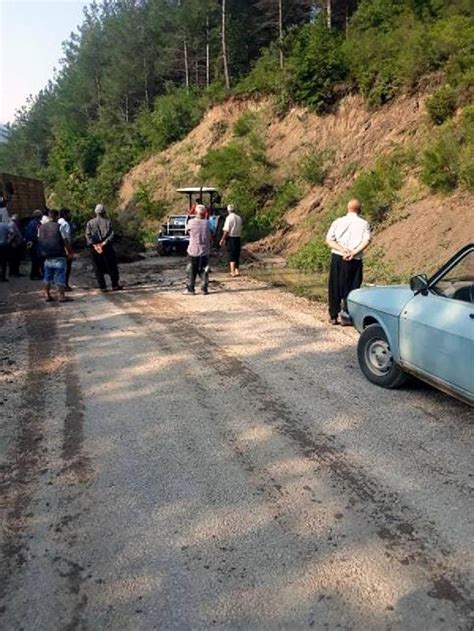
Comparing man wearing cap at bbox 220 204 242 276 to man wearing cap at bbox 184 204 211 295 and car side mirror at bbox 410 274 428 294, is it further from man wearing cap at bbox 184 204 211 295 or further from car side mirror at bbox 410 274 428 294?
car side mirror at bbox 410 274 428 294

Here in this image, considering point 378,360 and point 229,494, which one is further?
point 378,360

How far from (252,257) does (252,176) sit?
8000mm

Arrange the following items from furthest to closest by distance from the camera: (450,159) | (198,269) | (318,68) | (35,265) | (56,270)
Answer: (318,68)
(35,265)
(450,159)
(198,269)
(56,270)

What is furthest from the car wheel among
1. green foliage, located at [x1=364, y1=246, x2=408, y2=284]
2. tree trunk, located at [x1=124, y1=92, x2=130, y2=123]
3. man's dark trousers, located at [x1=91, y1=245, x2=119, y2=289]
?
tree trunk, located at [x1=124, y1=92, x2=130, y2=123]

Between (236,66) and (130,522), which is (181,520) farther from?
(236,66)

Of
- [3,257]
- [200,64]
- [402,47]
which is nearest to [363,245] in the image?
[3,257]

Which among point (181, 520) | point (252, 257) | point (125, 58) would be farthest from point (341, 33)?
point (125, 58)

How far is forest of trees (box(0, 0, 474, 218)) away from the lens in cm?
2070

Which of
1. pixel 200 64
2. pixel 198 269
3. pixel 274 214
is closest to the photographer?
pixel 198 269

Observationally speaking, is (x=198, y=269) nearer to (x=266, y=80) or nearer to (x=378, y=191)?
(x=378, y=191)

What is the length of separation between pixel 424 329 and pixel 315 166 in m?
17.7

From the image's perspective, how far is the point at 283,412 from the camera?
5.07 meters

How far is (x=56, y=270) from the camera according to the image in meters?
10.8

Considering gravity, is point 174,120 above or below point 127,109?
below
